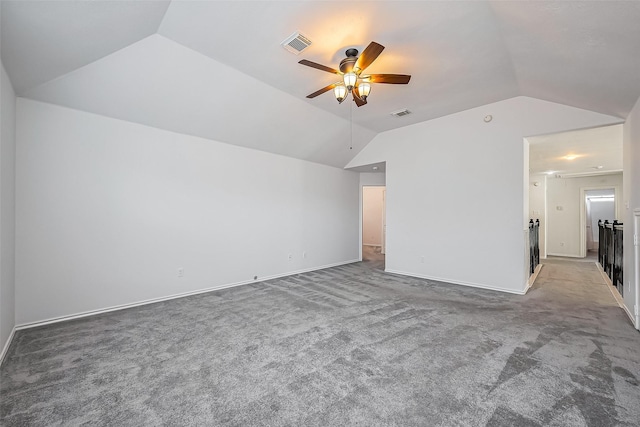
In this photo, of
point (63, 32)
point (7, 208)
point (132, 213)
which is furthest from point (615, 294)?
point (7, 208)

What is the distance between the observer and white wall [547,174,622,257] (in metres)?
7.91

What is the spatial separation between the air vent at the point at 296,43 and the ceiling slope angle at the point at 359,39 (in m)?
0.05

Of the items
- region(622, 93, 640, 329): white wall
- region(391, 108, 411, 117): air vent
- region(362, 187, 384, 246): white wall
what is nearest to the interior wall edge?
region(391, 108, 411, 117): air vent

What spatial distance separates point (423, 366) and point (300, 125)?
13.2 feet

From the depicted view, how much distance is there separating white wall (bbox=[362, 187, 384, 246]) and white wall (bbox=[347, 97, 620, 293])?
13.7 feet

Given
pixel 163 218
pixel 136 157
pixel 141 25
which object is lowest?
pixel 163 218

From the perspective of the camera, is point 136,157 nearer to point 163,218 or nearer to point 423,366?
point 163,218

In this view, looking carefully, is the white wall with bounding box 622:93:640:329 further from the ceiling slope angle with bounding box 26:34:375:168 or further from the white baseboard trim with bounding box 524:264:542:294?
the ceiling slope angle with bounding box 26:34:375:168

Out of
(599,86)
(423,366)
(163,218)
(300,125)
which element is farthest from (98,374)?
(599,86)

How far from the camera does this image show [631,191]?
3232mm

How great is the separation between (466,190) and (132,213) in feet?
17.4

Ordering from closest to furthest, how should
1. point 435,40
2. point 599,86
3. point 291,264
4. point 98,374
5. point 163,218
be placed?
point 98,374, point 435,40, point 599,86, point 163,218, point 291,264

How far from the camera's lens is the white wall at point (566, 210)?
7910mm

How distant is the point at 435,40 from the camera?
2.67 metres
